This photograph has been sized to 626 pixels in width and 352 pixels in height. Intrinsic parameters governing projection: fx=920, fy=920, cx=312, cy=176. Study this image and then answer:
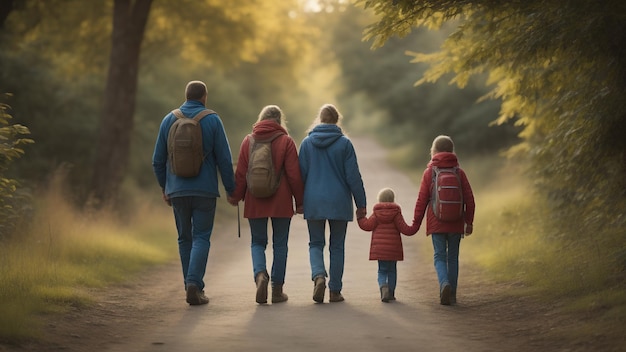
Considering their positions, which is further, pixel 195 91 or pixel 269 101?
pixel 269 101

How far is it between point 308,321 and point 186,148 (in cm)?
219

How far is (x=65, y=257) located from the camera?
39.4 feet

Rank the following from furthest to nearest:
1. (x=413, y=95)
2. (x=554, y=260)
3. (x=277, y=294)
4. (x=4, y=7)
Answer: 1. (x=413, y=95)
2. (x=4, y=7)
3. (x=554, y=260)
4. (x=277, y=294)

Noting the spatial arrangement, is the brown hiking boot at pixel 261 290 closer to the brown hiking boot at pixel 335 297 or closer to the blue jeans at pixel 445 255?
the brown hiking boot at pixel 335 297

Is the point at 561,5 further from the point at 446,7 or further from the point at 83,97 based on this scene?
the point at 83,97

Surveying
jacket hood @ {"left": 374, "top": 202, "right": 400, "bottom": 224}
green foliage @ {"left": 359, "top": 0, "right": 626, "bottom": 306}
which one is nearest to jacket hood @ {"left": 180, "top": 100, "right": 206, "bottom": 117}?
green foliage @ {"left": 359, "top": 0, "right": 626, "bottom": 306}

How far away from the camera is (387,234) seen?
9.59m

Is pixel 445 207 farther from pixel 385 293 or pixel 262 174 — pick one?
pixel 262 174

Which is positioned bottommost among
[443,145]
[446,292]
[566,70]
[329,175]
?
[446,292]

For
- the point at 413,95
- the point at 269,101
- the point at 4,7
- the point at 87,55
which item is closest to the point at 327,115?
the point at 4,7

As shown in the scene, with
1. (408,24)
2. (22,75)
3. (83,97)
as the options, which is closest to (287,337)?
(408,24)

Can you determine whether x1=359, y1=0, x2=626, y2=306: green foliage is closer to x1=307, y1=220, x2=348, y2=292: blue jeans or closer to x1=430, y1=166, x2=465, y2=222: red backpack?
x1=430, y1=166, x2=465, y2=222: red backpack

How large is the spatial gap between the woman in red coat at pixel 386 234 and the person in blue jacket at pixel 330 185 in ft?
0.65

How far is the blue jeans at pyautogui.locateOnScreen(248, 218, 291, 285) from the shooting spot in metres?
9.43
